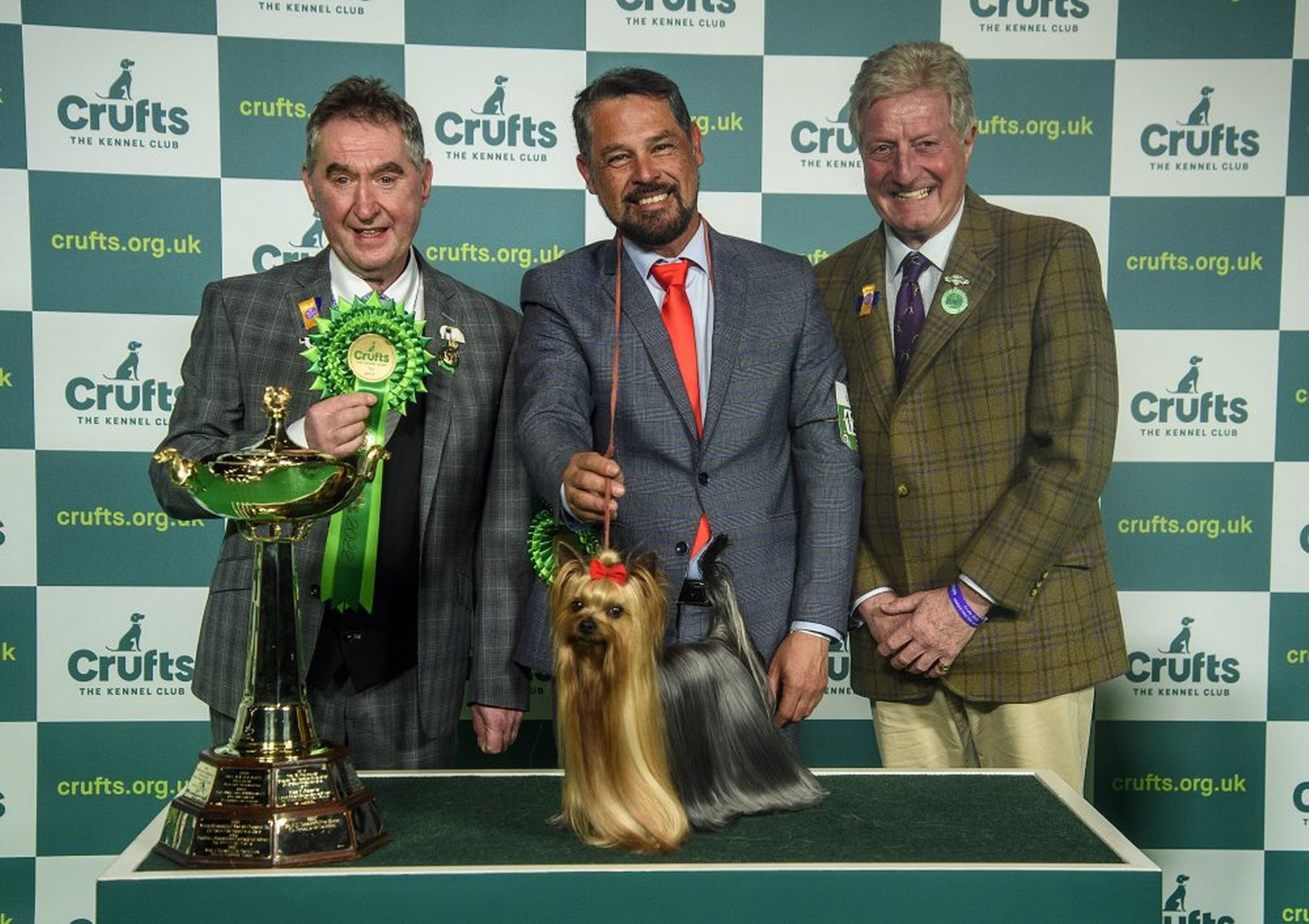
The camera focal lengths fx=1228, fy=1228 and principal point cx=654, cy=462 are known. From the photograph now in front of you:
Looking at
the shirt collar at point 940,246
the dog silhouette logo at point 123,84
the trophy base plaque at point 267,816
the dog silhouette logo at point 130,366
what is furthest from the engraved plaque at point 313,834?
the dog silhouette logo at point 123,84

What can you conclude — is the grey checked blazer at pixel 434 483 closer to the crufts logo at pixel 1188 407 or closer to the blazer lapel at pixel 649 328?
the blazer lapel at pixel 649 328

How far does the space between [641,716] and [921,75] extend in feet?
4.87

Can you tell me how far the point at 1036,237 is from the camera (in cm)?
247

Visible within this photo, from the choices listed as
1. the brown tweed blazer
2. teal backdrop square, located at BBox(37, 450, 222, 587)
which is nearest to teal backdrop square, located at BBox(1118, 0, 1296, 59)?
the brown tweed blazer

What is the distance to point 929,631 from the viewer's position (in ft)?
7.91

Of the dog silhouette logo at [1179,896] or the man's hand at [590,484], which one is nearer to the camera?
the man's hand at [590,484]

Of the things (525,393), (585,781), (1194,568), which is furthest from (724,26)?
(585,781)

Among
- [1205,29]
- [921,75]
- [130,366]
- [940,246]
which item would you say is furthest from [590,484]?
[1205,29]

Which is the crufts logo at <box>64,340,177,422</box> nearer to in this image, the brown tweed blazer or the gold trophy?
the gold trophy

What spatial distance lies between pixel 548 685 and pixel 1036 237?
1.84m

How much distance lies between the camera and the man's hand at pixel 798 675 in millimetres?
2162

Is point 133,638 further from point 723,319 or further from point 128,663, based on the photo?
point 723,319

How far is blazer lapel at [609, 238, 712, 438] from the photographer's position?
223 cm

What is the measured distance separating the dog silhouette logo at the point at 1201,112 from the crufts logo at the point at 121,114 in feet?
9.05
